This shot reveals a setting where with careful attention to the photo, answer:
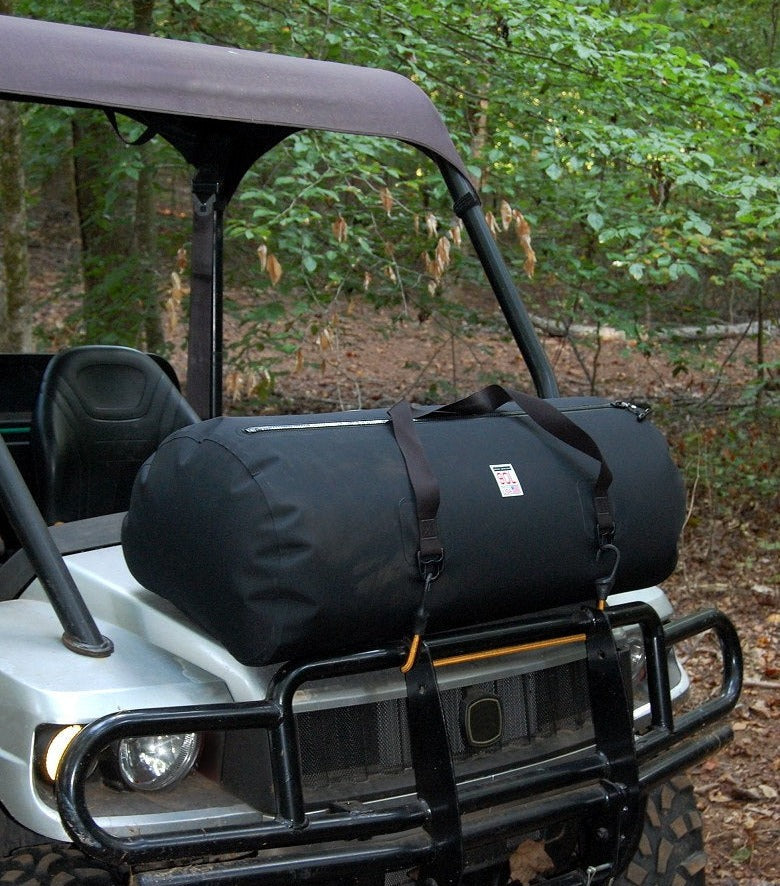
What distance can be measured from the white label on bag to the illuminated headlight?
0.73 m

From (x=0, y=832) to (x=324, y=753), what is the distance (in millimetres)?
642

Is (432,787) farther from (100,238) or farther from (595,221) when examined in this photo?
(100,238)

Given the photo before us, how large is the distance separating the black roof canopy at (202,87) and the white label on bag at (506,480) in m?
1.10

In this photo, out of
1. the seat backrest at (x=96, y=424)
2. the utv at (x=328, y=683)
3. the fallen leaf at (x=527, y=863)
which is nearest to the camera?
the utv at (x=328, y=683)

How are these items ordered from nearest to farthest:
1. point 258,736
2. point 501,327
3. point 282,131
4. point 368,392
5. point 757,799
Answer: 1. point 258,736
2. point 282,131
3. point 757,799
4. point 501,327
5. point 368,392

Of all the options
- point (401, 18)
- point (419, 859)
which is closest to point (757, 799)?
point (419, 859)

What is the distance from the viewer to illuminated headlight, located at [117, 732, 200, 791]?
2059 mm

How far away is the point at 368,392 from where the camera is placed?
34.6 ft

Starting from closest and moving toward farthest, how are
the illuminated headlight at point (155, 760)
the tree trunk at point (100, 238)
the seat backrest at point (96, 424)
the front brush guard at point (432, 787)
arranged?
the front brush guard at point (432, 787) → the illuminated headlight at point (155, 760) → the seat backrest at point (96, 424) → the tree trunk at point (100, 238)

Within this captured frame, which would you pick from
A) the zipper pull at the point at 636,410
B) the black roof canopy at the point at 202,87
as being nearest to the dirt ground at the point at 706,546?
the zipper pull at the point at 636,410

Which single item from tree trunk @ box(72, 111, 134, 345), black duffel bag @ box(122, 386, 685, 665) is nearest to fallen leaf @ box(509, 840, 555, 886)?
black duffel bag @ box(122, 386, 685, 665)

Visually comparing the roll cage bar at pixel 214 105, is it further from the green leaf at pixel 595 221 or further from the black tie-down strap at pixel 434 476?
the green leaf at pixel 595 221

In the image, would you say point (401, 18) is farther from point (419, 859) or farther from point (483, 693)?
point (419, 859)

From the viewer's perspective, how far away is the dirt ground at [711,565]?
3689mm
